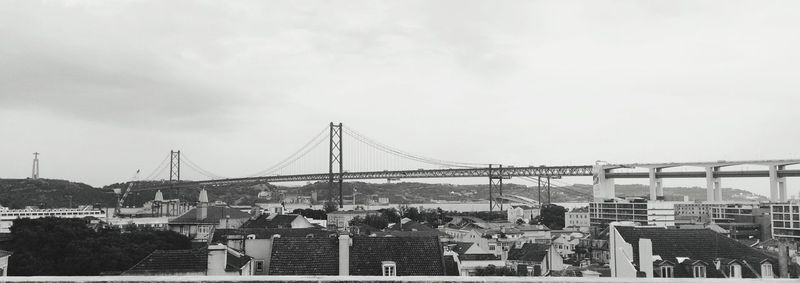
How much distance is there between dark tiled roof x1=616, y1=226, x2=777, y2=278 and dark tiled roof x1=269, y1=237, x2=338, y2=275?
36.7 feet

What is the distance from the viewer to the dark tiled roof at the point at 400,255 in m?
24.7

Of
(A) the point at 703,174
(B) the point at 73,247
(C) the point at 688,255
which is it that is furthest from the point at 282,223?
(A) the point at 703,174

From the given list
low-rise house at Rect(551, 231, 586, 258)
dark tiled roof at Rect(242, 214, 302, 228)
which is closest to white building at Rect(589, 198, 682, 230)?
low-rise house at Rect(551, 231, 586, 258)

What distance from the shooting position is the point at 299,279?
409 inches

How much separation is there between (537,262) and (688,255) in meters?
15.0

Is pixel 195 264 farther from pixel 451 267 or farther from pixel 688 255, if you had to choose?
pixel 688 255

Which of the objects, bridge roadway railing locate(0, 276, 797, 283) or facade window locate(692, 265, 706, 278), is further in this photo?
facade window locate(692, 265, 706, 278)

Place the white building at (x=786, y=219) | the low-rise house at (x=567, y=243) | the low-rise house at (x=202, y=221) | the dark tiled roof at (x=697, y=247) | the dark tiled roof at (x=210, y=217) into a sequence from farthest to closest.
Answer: the white building at (x=786, y=219) < the dark tiled roof at (x=210, y=217) < the low-rise house at (x=202, y=221) < the low-rise house at (x=567, y=243) < the dark tiled roof at (x=697, y=247)

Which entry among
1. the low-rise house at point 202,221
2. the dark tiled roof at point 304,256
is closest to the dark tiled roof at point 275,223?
the low-rise house at point 202,221

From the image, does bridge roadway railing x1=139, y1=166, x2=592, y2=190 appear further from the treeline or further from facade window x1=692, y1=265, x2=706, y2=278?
facade window x1=692, y1=265, x2=706, y2=278

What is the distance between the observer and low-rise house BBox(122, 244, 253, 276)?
2327cm

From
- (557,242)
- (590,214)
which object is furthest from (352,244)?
(590,214)

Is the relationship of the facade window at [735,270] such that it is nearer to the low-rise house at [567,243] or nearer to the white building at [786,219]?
the low-rise house at [567,243]

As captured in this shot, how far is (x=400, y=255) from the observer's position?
2536 cm
